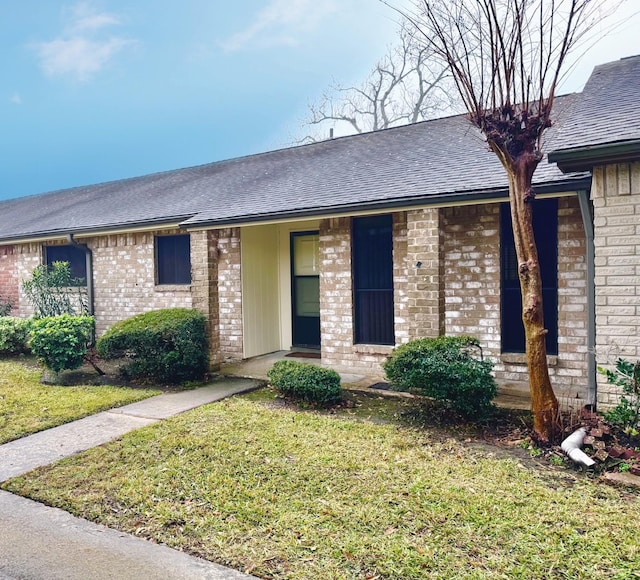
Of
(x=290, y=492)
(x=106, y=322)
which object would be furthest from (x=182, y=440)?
(x=106, y=322)

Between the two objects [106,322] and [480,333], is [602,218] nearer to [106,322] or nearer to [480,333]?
[480,333]

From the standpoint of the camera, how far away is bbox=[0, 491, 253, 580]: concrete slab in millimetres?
2895

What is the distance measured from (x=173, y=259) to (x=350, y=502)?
801 centimetres

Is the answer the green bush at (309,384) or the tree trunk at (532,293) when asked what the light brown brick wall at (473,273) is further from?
the tree trunk at (532,293)

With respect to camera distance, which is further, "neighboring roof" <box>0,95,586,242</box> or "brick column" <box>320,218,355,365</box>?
"brick column" <box>320,218,355,365</box>

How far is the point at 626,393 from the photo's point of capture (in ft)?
15.2

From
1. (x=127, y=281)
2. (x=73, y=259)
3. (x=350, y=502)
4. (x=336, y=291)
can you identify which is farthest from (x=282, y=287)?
(x=350, y=502)

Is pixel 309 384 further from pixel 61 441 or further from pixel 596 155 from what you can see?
pixel 596 155

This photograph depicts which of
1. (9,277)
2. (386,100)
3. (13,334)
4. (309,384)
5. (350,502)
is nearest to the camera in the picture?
(350,502)

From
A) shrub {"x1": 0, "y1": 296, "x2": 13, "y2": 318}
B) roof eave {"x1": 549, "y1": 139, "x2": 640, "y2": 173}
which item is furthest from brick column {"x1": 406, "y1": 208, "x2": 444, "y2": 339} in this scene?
shrub {"x1": 0, "y1": 296, "x2": 13, "y2": 318}

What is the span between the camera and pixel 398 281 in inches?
A: 306

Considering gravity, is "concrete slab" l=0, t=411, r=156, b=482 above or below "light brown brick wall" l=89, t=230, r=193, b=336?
below

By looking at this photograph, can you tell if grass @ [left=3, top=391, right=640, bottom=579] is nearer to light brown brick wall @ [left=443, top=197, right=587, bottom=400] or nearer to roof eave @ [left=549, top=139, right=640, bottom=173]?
light brown brick wall @ [left=443, top=197, right=587, bottom=400]

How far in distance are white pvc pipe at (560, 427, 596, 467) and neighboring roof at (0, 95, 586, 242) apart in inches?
105
